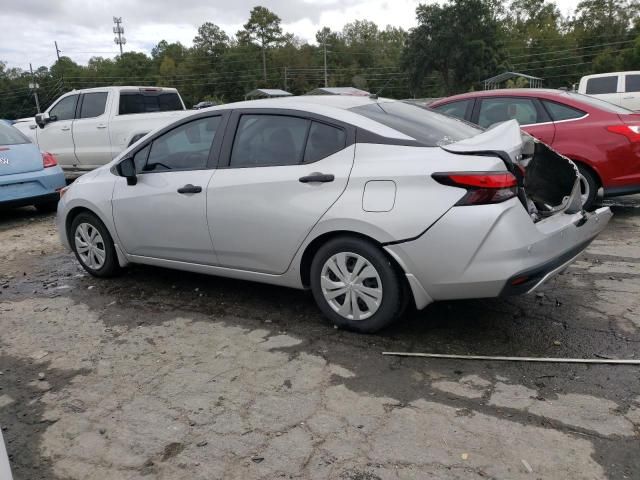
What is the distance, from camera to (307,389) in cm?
318

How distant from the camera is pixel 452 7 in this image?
6412 centimetres

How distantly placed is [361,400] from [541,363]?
3.71 feet

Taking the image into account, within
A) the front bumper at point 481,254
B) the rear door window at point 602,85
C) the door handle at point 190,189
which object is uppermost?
the rear door window at point 602,85

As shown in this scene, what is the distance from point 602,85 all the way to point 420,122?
14304 mm

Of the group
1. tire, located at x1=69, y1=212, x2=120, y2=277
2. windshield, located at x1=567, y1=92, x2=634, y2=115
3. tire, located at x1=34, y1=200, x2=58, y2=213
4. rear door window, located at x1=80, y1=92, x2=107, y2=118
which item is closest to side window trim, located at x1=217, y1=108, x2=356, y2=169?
tire, located at x1=69, y1=212, x2=120, y2=277

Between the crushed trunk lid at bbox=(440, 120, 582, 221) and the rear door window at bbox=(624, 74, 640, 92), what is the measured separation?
13589 mm

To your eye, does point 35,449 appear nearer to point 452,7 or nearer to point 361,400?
point 361,400

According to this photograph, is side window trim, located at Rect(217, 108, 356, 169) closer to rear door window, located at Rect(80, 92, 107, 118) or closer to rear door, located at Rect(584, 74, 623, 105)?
rear door window, located at Rect(80, 92, 107, 118)

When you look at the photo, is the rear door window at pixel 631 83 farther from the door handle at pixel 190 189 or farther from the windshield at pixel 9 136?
the door handle at pixel 190 189

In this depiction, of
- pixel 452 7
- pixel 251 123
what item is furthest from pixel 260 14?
pixel 251 123

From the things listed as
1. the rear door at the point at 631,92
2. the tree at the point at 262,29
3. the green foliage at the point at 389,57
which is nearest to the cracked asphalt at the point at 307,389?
Answer: the rear door at the point at 631,92

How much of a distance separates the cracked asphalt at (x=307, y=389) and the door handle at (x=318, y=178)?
1049 mm

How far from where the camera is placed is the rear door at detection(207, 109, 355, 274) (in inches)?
146

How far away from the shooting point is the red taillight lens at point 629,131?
612 centimetres
